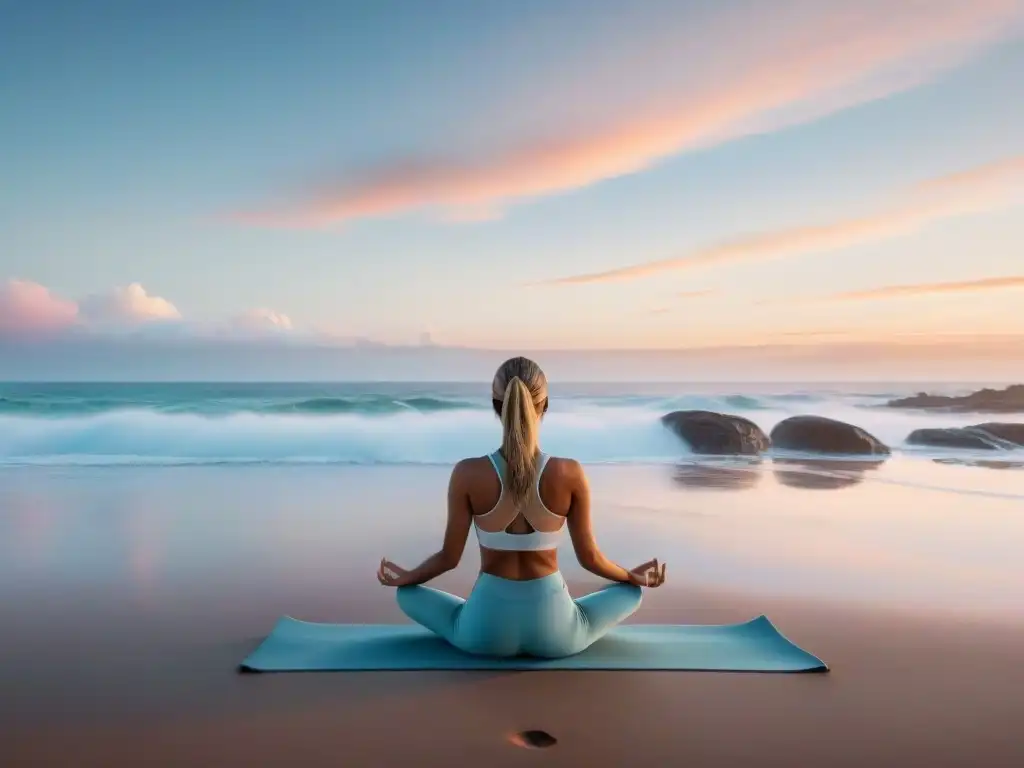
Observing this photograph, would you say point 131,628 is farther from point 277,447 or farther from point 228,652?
point 277,447

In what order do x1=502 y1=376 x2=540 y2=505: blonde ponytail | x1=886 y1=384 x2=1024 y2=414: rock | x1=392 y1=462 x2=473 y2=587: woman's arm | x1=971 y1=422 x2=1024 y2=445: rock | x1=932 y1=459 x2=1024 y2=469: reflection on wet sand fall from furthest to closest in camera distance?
x1=886 y1=384 x2=1024 y2=414: rock
x1=971 y1=422 x2=1024 y2=445: rock
x1=932 y1=459 x2=1024 y2=469: reflection on wet sand
x1=392 y1=462 x2=473 y2=587: woman's arm
x1=502 y1=376 x2=540 y2=505: blonde ponytail

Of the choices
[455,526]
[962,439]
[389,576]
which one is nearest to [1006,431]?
[962,439]

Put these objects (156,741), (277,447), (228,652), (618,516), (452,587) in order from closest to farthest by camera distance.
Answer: (156,741) < (228,652) < (452,587) < (618,516) < (277,447)

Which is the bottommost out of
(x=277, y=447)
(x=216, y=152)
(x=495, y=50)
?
(x=277, y=447)

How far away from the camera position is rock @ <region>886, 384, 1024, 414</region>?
24453mm

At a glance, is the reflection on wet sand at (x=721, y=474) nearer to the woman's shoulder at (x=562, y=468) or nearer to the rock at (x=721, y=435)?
the rock at (x=721, y=435)

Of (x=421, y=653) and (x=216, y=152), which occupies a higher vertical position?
(x=216, y=152)

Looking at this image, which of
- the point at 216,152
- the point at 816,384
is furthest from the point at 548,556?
the point at 816,384

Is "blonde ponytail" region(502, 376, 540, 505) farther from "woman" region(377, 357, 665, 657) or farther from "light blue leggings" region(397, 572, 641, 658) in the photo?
"light blue leggings" region(397, 572, 641, 658)

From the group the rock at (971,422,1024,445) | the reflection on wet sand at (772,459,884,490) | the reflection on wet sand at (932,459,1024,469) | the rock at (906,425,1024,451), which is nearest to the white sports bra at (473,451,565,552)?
the reflection on wet sand at (772,459,884,490)

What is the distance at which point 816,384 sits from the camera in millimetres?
45938

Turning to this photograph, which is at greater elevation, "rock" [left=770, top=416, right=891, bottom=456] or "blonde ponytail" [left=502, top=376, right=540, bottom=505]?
"blonde ponytail" [left=502, top=376, right=540, bottom=505]

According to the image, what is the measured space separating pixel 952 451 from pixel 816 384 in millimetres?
34825

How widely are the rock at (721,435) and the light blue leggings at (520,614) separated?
998cm
